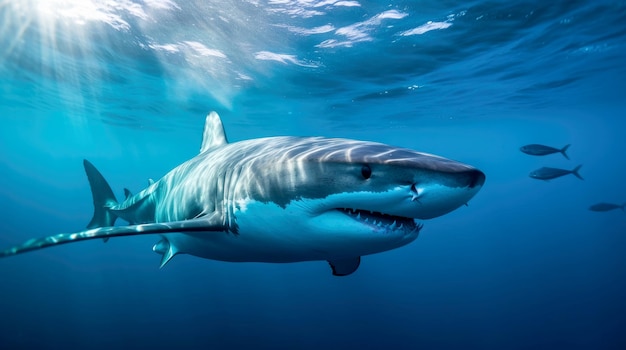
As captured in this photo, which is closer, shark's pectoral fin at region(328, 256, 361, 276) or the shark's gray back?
the shark's gray back

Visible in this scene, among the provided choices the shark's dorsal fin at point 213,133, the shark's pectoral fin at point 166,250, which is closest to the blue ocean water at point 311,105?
the shark's dorsal fin at point 213,133

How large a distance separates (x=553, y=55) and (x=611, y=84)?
9.74 m

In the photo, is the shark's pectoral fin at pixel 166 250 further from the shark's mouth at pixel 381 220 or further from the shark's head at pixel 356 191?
A: the shark's mouth at pixel 381 220

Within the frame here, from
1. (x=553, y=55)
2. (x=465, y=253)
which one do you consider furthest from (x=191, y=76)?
(x=465, y=253)

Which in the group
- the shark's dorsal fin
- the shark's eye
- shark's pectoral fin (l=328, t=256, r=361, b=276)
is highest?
the shark's dorsal fin

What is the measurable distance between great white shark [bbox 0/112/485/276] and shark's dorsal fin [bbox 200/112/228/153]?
62.0 inches

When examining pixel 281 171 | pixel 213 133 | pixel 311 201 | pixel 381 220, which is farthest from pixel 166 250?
pixel 381 220

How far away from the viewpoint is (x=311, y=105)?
23422 mm

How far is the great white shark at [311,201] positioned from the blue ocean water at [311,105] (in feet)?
28.0

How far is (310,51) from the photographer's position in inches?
564

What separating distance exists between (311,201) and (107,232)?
1.78 metres

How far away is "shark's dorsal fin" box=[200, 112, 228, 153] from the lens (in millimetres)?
5910

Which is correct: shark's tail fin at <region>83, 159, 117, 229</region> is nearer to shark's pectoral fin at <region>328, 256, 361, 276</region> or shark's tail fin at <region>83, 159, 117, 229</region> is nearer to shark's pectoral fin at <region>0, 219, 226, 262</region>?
shark's pectoral fin at <region>0, 219, 226, 262</region>

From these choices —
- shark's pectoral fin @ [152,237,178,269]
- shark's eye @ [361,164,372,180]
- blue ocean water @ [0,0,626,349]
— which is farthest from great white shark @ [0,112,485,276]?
blue ocean water @ [0,0,626,349]
